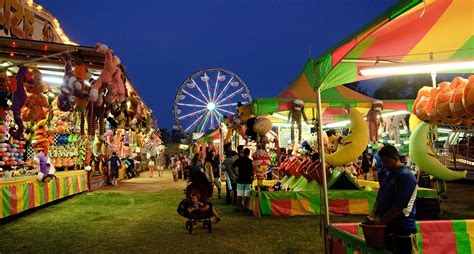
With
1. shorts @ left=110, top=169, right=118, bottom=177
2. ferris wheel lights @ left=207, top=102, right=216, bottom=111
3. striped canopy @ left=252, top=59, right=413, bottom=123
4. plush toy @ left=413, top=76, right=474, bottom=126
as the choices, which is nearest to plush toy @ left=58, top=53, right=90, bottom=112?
striped canopy @ left=252, top=59, right=413, bottom=123

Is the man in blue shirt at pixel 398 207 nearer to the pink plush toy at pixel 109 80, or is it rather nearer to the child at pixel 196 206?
the child at pixel 196 206

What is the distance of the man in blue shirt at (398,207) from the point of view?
9.00ft

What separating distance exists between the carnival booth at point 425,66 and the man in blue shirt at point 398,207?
1.64ft

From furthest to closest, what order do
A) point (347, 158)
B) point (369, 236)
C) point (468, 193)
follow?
point (468, 193)
point (347, 158)
point (369, 236)

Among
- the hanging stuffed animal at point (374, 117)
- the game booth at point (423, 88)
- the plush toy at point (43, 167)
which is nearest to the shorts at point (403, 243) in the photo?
the game booth at point (423, 88)

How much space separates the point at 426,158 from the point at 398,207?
68.9 inches

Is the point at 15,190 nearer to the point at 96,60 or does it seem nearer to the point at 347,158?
the point at 96,60

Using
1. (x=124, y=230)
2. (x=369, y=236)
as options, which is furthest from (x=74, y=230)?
(x=369, y=236)

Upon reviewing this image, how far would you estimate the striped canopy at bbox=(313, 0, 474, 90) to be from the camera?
3.76 m

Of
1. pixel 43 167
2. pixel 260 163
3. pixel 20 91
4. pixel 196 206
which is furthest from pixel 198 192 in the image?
pixel 43 167

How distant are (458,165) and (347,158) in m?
12.1

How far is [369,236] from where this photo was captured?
2840 mm

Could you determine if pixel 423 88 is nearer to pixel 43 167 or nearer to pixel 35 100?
pixel 35 100

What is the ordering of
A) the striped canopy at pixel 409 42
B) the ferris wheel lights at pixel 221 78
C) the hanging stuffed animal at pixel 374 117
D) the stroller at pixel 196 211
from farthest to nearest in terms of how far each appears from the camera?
the ferris wheel lights at pixel 221 78 < the hanging stuffed animal at pixel 374 117 < the stroller at pixel 196 211 < the striped canopy at pixel 409 42
